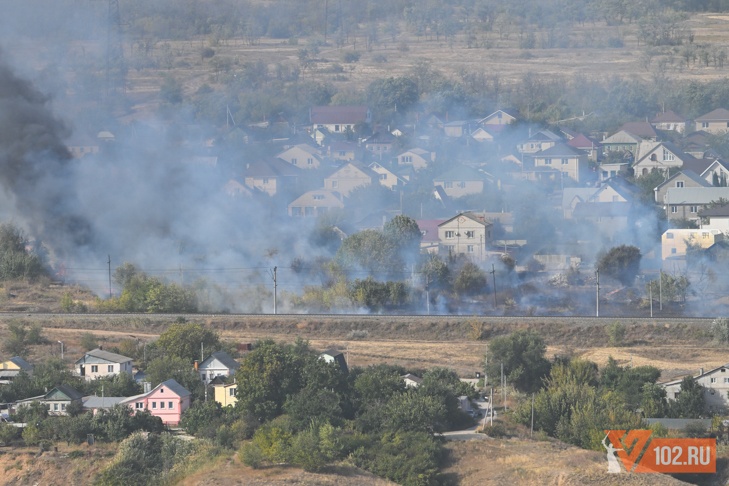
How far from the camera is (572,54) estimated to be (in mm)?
109375

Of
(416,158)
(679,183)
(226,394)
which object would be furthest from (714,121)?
(226,394)

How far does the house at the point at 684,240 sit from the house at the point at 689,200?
523 centimetres

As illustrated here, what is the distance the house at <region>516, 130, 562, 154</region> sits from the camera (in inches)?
3219

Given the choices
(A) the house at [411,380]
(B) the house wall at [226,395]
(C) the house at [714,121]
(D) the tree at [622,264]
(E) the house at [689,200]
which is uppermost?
(C) the house at [714,121]

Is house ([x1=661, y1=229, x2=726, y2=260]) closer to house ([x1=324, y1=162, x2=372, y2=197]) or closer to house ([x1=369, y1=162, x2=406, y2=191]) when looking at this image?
house ([x1=369, y1=162, x2=406, y2=191])

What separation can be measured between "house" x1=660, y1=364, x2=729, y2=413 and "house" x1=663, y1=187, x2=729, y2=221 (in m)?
26.4

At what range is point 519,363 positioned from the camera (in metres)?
45.3

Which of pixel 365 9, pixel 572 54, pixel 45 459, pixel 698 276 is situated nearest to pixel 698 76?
pixel 572 54

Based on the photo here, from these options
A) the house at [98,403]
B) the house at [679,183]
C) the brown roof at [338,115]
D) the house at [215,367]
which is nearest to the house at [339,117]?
the brown roof at [338,115]

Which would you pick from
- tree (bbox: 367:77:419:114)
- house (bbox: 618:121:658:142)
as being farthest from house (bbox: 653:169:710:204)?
tree (bbox: 367:77:419:114)

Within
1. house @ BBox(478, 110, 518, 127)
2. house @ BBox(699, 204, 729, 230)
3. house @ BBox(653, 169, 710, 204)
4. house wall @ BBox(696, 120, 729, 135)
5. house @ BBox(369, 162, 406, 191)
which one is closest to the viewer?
house @ BBox(699, 204, 729, 230)

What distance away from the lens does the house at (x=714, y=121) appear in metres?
88.7

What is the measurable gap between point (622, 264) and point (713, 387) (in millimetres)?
17119

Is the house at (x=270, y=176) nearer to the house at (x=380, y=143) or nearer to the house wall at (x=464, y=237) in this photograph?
the house at (x=380, y=143)
